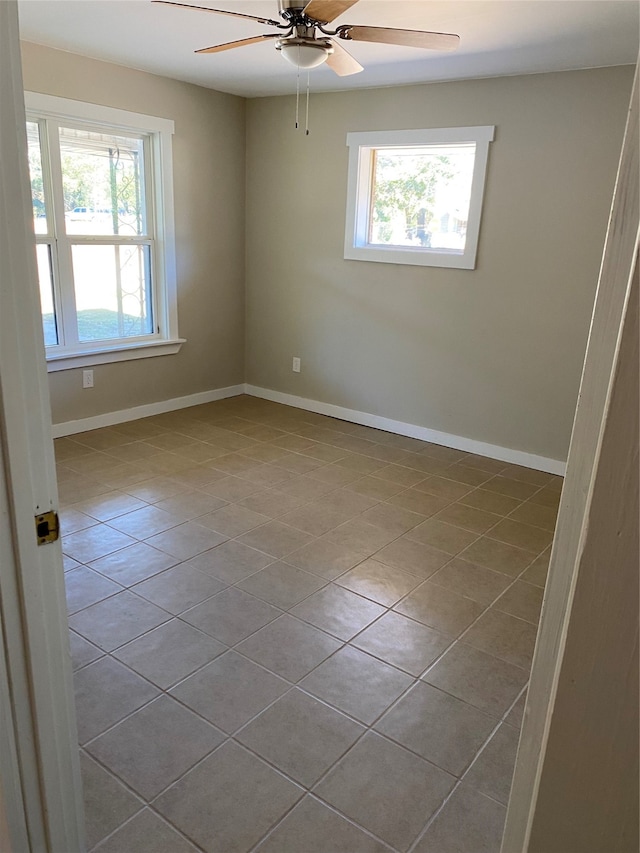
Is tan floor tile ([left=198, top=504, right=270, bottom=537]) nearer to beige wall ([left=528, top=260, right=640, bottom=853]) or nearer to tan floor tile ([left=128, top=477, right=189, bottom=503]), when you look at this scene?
tan floor tile ([left=128, top=477, right=189, bottom=503])

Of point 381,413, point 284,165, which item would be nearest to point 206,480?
point 381,413

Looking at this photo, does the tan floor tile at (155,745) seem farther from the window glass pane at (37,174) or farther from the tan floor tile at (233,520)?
the window glass pane at (37,174)

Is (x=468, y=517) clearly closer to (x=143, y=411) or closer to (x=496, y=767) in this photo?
(x=496, y=767)

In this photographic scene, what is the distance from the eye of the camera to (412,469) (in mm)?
3977

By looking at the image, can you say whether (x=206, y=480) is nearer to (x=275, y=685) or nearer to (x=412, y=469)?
(x=412, y=469)

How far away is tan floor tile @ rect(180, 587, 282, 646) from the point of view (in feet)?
7.50

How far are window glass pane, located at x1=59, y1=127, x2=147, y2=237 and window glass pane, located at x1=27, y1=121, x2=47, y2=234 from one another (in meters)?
0.15

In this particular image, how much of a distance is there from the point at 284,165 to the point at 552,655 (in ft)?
15.7

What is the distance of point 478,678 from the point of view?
6.93 feet

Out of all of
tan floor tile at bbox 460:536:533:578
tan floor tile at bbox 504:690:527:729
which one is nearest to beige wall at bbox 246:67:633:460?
tan floor tile at bbox 460:536:533:578

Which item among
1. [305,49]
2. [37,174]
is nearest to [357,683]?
[305,49]

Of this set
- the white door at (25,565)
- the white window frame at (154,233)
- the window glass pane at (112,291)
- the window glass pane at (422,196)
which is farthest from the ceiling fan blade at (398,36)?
the window glass pane at (112,291)

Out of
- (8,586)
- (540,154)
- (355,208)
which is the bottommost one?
(8,586)

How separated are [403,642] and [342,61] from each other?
2500 millimetres
